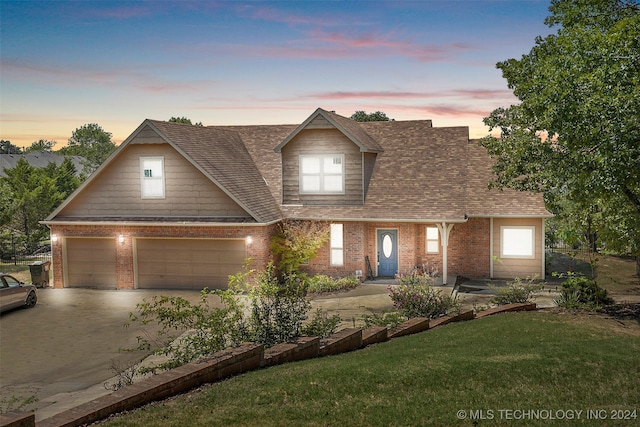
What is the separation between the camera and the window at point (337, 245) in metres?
24.7

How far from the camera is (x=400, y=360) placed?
10227mm

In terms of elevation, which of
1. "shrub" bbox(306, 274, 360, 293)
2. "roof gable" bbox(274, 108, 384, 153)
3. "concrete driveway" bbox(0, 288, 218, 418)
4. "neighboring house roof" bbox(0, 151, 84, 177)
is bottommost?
"concrete driveway" bbox(0, 288, 218, 418)

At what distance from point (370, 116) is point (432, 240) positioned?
29354mm

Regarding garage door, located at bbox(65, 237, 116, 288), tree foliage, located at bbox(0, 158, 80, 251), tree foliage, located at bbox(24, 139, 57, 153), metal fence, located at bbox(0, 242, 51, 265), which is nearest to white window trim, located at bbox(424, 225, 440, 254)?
garage door, located at bbox(65, 237, 116, 288)

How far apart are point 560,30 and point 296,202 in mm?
12207

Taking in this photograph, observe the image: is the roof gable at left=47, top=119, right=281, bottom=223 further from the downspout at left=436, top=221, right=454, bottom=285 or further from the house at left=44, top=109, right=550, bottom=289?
the downspout at left=436, top=221, right=454, bottom=285

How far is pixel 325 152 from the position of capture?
2497 centimetres

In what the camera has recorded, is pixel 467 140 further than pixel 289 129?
No

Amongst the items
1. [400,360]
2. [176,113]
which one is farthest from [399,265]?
[176,113]

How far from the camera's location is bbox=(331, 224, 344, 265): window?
81.1ft

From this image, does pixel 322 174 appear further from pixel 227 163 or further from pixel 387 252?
pixel 387 252

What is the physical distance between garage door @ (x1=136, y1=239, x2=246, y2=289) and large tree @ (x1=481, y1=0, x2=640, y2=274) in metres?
10.7

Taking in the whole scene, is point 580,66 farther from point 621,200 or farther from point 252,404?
point 252,404

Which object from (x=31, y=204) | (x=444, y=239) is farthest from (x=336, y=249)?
(x=31, y=204)
